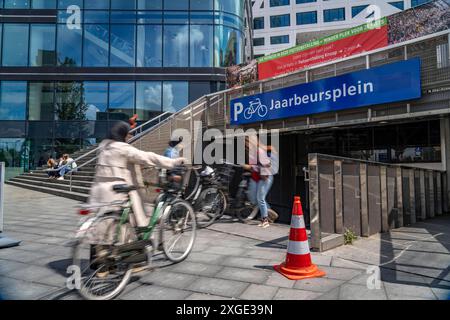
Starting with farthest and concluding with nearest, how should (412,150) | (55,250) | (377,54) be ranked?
(412,150) → (377,54) → (55,250)

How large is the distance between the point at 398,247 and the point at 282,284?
9.45 feet

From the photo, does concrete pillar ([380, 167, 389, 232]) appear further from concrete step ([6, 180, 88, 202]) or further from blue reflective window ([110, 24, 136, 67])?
blue reflective window ([110, 24, 136, 67])

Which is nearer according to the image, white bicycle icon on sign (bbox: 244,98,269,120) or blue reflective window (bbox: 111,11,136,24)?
white bicycle icon on sign (bbox: 244,98,269,120)

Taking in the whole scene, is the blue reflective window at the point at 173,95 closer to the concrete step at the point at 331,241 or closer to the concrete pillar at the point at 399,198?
the concrete pillar at the point at 399,198

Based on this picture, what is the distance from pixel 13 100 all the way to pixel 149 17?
35.3ft

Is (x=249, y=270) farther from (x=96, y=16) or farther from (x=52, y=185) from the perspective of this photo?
(x=96, y=16)

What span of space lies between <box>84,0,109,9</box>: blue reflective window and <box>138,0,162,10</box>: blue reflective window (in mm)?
2322

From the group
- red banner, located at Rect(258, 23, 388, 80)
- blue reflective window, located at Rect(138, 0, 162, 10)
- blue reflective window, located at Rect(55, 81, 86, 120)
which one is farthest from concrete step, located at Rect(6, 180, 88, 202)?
blue reflective window, located at Rect(138, 0, 162, 10)

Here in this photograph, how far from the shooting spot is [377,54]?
807cm

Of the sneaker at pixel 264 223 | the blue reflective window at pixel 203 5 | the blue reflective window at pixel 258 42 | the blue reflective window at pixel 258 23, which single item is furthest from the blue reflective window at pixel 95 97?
the blue reflective window at pixel 258 23

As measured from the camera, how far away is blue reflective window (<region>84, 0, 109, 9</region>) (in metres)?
23.9

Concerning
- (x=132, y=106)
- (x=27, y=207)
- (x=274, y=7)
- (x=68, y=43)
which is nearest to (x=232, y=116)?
(x=27, y=207)
